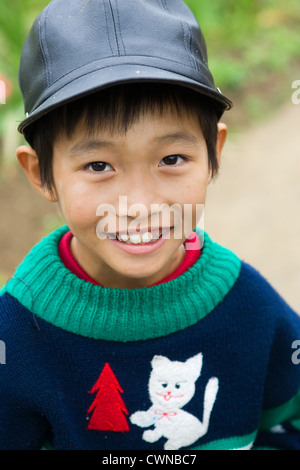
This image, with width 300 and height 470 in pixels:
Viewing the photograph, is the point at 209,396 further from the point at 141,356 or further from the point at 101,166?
the point at 101,166

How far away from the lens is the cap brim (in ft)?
4.05

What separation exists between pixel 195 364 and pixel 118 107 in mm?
744

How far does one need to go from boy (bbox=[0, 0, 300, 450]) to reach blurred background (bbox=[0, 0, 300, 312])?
1455 mm

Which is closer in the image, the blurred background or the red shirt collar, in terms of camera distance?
the red shirt collar

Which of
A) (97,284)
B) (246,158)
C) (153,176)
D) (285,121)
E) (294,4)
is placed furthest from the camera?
(294,4)

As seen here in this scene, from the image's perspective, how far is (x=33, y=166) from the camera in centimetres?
158

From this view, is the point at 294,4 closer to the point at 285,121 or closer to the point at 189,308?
the point at 285,121

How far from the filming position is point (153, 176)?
137cm

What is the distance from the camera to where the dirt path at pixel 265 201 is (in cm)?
371

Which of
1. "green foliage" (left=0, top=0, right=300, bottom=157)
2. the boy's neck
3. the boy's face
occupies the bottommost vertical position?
the boy's neck

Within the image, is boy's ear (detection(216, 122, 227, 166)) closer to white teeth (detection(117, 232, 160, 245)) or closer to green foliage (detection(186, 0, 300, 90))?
→ white teeth (detection(117, 232, 160, 245))

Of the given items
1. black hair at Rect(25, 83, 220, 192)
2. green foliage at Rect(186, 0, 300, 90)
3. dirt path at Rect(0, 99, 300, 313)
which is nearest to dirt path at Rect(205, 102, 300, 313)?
dirt path at Rect(0, 99, 300, 313)

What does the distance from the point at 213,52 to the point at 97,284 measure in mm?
4800
